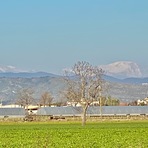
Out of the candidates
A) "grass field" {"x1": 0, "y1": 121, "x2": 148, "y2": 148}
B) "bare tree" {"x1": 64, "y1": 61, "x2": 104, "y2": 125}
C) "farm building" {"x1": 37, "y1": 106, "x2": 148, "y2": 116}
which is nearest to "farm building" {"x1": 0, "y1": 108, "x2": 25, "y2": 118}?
"farm building" {"x1": 37, "y1": 106, "x2": 148, "y2": 116}

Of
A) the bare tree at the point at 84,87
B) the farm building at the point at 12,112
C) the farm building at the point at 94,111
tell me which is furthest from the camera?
the farm building at the point at 94,111

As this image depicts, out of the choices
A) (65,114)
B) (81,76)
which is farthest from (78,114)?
(81,76)

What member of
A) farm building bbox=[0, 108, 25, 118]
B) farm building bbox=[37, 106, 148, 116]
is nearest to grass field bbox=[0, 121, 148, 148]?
farm building bbox=[0, 108, 25, 118]

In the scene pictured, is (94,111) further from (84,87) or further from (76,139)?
(76,139)

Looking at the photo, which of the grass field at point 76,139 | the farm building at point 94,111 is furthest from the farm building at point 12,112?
the grass field at point 76,139

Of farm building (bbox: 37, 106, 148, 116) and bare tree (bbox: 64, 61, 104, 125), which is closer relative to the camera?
bare tree (bbox: 64, 61, 104, 125)

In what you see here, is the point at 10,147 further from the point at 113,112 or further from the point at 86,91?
the point at 113,112

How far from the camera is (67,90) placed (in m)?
133

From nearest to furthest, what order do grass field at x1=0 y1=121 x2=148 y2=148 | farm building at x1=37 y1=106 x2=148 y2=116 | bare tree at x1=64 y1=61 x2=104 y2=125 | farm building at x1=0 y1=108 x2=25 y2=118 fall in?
grass field at x1=0 y1=121 x2=148 y2=148, bare tree at x1=64 y1=61 x2=104 y2=125, farm building at x1=0 y1=108 x2=25 y2=118, farm building at x1=37 y1=106 x2=148 y2=116

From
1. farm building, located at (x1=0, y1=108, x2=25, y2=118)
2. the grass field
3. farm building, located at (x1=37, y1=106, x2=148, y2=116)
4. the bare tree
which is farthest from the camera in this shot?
farm building, located at (x1=37, y1=106, x2=148, y2=116)

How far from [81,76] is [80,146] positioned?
90326mm

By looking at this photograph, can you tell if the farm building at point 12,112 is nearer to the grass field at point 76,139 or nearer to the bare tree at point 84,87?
the bare tree at point 84,87

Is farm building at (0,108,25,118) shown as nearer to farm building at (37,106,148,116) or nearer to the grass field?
farm building at (37,106,148,116)

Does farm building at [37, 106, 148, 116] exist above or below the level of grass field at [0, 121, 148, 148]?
above
